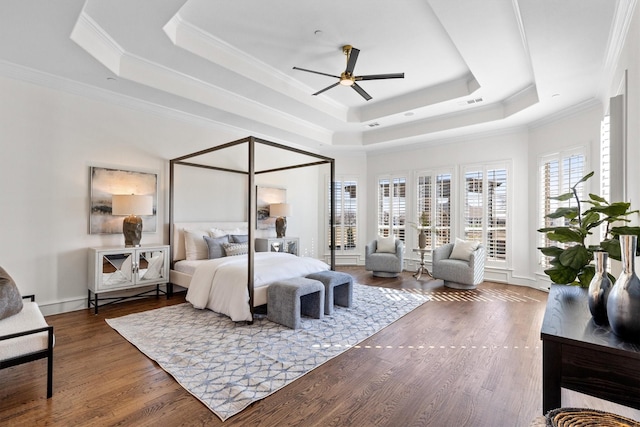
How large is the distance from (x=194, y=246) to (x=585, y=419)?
4.83 metres

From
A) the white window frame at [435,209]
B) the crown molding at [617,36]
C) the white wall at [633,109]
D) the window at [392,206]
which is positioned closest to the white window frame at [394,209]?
the window at [392,206]

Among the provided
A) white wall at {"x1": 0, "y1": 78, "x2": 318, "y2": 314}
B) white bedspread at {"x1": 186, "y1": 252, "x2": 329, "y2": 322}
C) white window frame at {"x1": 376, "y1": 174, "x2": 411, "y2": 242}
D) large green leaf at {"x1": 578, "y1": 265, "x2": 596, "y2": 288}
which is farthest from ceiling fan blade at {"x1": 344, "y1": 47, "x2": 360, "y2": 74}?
white window frame at {"x1": 376, "y1": 174, "x2": 411, "y2": 242}

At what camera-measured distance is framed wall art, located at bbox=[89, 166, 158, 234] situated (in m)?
4.26

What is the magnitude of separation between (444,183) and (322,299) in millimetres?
4459

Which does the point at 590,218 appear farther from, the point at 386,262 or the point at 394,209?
the point at 394,209

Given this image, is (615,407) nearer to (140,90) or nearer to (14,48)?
(140,90)

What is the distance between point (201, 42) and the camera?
3734 mm

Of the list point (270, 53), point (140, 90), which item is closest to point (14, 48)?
point (140, 90)

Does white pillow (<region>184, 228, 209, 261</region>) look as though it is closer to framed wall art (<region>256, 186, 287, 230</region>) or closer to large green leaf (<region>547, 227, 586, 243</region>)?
framed wall art (<region>256, 186, 287, 230</region>)

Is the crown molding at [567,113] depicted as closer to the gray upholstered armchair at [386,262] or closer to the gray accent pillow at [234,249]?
the gray upholstered armchair at [386,262]

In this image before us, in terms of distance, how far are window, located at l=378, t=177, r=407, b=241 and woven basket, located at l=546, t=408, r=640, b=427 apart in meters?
6.44

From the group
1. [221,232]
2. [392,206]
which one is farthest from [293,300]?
[392,206]

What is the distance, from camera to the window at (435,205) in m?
6.84

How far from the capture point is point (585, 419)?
1058mm
